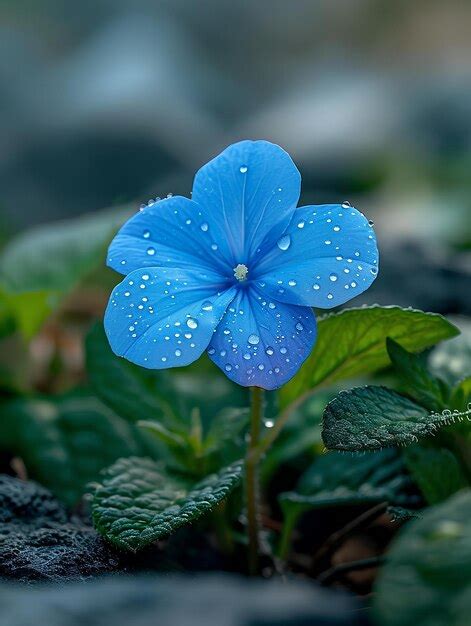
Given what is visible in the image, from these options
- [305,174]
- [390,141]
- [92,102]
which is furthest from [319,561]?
[92,102]

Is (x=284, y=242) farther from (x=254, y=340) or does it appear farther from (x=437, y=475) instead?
(x=437, y=475)

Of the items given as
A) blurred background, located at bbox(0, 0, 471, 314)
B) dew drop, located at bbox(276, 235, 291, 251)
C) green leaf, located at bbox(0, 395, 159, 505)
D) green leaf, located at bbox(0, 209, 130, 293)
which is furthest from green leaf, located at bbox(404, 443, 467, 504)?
blurred background, located at bbox(0, 0, 471, 314)

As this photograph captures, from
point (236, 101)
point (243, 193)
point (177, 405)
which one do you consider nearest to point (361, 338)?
point (243, 193)

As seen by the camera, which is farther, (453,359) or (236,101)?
(236,101)

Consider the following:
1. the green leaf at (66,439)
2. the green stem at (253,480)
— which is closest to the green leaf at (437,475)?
the green stem at (253,480)

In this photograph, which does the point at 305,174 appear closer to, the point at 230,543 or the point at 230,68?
the point at 230,68
